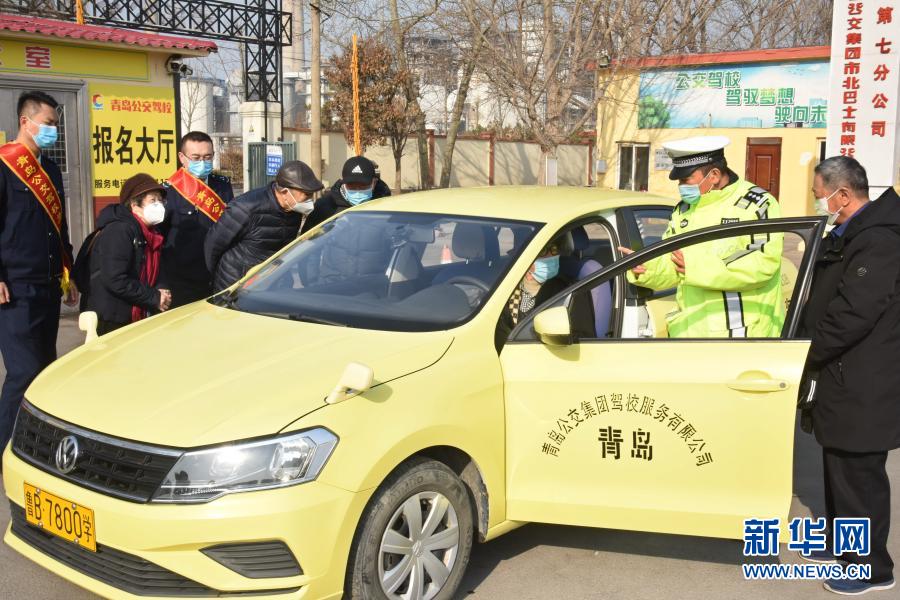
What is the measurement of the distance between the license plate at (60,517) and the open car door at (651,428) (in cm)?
159

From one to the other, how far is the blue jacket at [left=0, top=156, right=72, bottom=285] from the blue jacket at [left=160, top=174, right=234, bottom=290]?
1.02 meters

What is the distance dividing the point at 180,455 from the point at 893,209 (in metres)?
2.87

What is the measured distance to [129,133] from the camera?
1205 cm

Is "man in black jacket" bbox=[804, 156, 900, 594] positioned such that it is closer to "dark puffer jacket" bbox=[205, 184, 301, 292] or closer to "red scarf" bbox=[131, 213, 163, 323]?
"dark puffer jacket" bbox=[205, 184, 301, 292]

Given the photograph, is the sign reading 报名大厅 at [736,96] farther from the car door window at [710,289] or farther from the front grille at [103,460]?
the front grille at [103,460]

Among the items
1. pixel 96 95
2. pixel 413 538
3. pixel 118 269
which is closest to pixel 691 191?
pixel 413 538

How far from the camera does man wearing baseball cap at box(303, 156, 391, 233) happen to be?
21.5 ft

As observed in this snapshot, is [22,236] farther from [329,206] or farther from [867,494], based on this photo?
[867,494]

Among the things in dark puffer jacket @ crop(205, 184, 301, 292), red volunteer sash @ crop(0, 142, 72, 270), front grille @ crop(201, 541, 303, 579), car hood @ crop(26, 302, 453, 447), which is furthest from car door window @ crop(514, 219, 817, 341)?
red volunteer sash @ crop(0, 142, 72, 270)

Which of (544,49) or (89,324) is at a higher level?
(544,49)

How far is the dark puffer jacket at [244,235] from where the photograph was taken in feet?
18.9

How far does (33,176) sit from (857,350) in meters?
4.30

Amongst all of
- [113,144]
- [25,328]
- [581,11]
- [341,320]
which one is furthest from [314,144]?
[341,320]

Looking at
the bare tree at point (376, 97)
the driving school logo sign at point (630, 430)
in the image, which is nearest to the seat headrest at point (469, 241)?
the driving school logo sign at point (630, 430)
